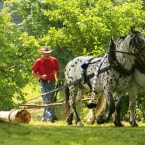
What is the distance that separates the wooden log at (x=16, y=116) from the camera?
10.2m

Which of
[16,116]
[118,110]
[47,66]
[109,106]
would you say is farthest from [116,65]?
[47,66]

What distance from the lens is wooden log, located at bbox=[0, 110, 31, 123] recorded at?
10.2m

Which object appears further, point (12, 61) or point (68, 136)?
point (12, 61)

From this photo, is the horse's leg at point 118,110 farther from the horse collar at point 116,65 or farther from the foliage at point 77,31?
the foliage at point 77,31

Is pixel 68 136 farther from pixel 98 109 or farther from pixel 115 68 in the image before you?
pixel 98 109

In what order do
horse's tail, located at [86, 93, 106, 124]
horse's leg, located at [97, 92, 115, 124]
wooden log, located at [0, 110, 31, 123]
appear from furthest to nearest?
horse's tail, located at [86, 93, 106, 124] < wooden log, located at [0, 110, 31, 123] < horse's leg, located at [97, 92, 115, 124]

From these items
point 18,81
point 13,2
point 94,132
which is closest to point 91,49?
point 18,81

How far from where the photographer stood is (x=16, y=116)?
1026 cm

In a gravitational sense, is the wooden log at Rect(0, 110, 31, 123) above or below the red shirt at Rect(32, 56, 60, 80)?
below

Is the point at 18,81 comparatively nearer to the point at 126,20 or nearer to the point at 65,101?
the point at 65,101

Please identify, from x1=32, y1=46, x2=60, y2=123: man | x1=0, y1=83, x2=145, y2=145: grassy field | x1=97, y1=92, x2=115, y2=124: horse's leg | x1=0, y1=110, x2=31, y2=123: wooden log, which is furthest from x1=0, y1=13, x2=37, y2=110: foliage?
x1=97, y1=92, x2=115, y2=124: horse's leg

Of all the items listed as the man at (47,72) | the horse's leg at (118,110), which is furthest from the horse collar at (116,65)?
the man at (47,72)

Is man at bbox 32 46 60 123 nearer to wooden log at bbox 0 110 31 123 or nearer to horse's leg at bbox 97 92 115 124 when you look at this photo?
wooden log at bbox 0 110 31 123

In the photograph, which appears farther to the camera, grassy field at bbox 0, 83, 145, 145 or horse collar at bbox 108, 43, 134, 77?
horse collar at bbox 108, 43, 134, 77
